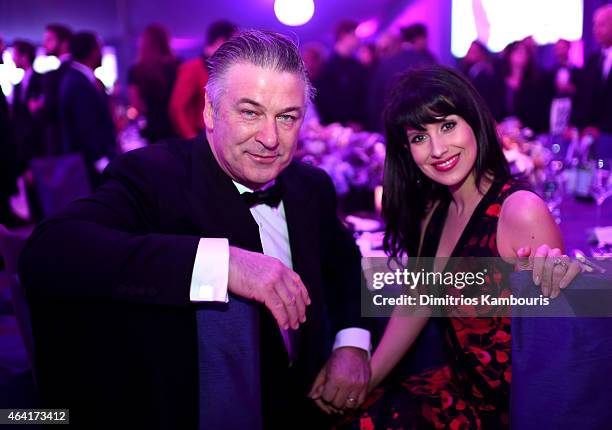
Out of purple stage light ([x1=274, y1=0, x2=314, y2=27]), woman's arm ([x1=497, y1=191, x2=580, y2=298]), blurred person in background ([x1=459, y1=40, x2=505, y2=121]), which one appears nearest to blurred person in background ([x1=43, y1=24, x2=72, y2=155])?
blurred person in background ([x1=459, y1=40, x2=505, y2=121])

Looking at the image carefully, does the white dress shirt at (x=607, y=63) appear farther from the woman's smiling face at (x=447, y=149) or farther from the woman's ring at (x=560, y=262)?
the woman's ring at (x=560, y=262)

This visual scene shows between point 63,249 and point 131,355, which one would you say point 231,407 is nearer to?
point 131,355

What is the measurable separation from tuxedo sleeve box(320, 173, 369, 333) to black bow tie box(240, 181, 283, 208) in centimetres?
18

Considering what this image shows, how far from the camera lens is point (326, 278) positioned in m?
1.91

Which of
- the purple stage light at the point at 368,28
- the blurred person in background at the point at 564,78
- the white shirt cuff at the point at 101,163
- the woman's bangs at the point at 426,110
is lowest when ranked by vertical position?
the white shirt cuff at the point at 101,163

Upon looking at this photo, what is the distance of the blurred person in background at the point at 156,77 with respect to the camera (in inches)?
214

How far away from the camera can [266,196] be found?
166cm

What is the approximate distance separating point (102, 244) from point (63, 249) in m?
0.09

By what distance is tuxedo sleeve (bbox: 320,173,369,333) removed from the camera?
1832mm

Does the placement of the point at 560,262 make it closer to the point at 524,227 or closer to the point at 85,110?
the point at 524,227

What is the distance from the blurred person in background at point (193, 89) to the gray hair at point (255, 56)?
3.43m

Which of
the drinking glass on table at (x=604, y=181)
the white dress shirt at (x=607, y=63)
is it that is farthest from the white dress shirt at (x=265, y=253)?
the white dress shirt at (x=607, y=63)

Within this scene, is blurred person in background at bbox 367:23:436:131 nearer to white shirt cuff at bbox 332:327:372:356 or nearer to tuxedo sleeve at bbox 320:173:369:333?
tuxedo sleeve at bbox 320:173:369:333

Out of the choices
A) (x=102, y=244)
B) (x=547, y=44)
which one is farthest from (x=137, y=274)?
(x=547, y=44)
